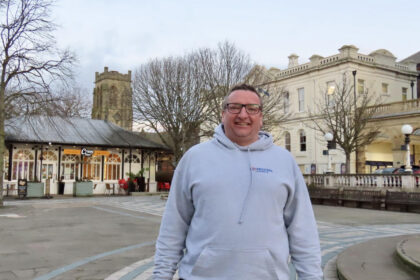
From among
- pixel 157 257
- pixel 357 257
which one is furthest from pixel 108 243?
pixel 157 257

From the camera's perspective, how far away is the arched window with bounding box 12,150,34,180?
28.2 m

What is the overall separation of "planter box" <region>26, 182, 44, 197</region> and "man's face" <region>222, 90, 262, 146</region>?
27265 mm

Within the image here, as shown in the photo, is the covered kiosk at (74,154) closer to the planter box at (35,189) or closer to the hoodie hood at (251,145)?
the planter box at (35,189)

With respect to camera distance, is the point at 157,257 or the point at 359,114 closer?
the point at 157,257

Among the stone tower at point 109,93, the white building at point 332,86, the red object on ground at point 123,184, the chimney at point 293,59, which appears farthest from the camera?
the stone tower at point 109,93

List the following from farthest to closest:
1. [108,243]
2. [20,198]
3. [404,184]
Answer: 1. [20,198]
2. [404,184]
3. [108,243]

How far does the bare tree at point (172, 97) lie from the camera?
1168 inches

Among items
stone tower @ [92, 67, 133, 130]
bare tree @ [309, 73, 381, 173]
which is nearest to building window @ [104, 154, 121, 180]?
bare tree @ [309, 73, 381, 173]

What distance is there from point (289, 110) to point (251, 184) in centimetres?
4135

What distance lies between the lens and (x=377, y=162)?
121 feet

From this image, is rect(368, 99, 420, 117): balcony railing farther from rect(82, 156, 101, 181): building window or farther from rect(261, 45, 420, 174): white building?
rect(82, 156, 101, 181): building window

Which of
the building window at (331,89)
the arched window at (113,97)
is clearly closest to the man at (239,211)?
the building window at (331,89)

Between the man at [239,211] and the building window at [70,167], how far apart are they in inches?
1177

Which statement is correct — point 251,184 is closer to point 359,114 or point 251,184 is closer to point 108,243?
point 108,243
